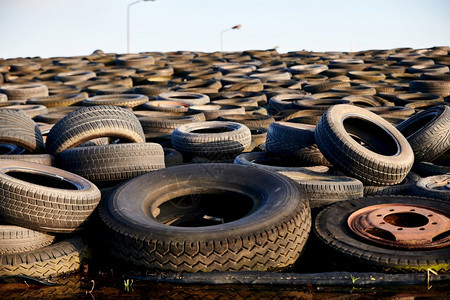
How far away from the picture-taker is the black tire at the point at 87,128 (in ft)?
21.6

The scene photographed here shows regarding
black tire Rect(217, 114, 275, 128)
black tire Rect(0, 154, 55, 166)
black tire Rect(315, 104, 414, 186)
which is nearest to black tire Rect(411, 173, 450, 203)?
black tire Rect(315, 104, 414, 186)

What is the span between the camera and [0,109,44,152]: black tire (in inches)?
261

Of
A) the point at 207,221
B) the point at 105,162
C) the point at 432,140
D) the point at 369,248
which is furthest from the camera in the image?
the point at 432,140

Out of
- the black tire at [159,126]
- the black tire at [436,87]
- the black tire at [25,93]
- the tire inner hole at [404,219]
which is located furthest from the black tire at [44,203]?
the black tire at [436,87]

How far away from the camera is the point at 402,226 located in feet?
17.6

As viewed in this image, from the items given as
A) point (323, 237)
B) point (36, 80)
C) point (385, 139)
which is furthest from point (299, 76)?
point (323, 237)

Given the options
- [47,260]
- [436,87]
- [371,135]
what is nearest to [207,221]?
[47,260]

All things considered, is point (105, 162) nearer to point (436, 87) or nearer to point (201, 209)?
point (201, 209)

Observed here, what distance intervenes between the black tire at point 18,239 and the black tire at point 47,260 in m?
0.08

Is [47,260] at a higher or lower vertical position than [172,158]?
lower

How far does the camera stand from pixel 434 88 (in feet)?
47.9

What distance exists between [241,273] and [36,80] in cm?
1699

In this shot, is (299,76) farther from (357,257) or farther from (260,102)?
(357,257)

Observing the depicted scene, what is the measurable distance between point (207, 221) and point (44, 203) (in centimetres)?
189
